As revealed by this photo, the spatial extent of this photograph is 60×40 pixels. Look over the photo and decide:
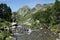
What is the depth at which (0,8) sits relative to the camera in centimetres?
6412

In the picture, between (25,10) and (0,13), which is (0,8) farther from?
(25,10)

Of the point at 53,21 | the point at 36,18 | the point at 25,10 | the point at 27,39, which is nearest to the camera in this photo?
the point at 27,39

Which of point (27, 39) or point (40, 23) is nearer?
point (27, 39)

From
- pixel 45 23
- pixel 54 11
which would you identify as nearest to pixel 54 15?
pixel 54 11

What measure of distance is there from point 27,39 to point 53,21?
80.0 feet

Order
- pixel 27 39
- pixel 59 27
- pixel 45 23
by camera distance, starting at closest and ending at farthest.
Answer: pixel 27 39 < pixel 59 27 < pixel 45 23

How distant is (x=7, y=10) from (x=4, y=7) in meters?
1.29

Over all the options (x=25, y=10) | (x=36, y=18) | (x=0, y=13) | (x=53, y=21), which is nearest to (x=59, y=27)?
(x=53, y=21)

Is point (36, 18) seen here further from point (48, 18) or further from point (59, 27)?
point (59, 27)

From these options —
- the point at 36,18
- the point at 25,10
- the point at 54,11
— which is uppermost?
the point at 54,11

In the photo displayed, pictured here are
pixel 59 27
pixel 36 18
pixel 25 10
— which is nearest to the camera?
pixel 59 27

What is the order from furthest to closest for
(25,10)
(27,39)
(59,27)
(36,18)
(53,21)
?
(25,10), (36,18), (53,21), (59,27), (27,39)

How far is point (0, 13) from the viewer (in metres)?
63.6

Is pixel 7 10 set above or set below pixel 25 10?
above
